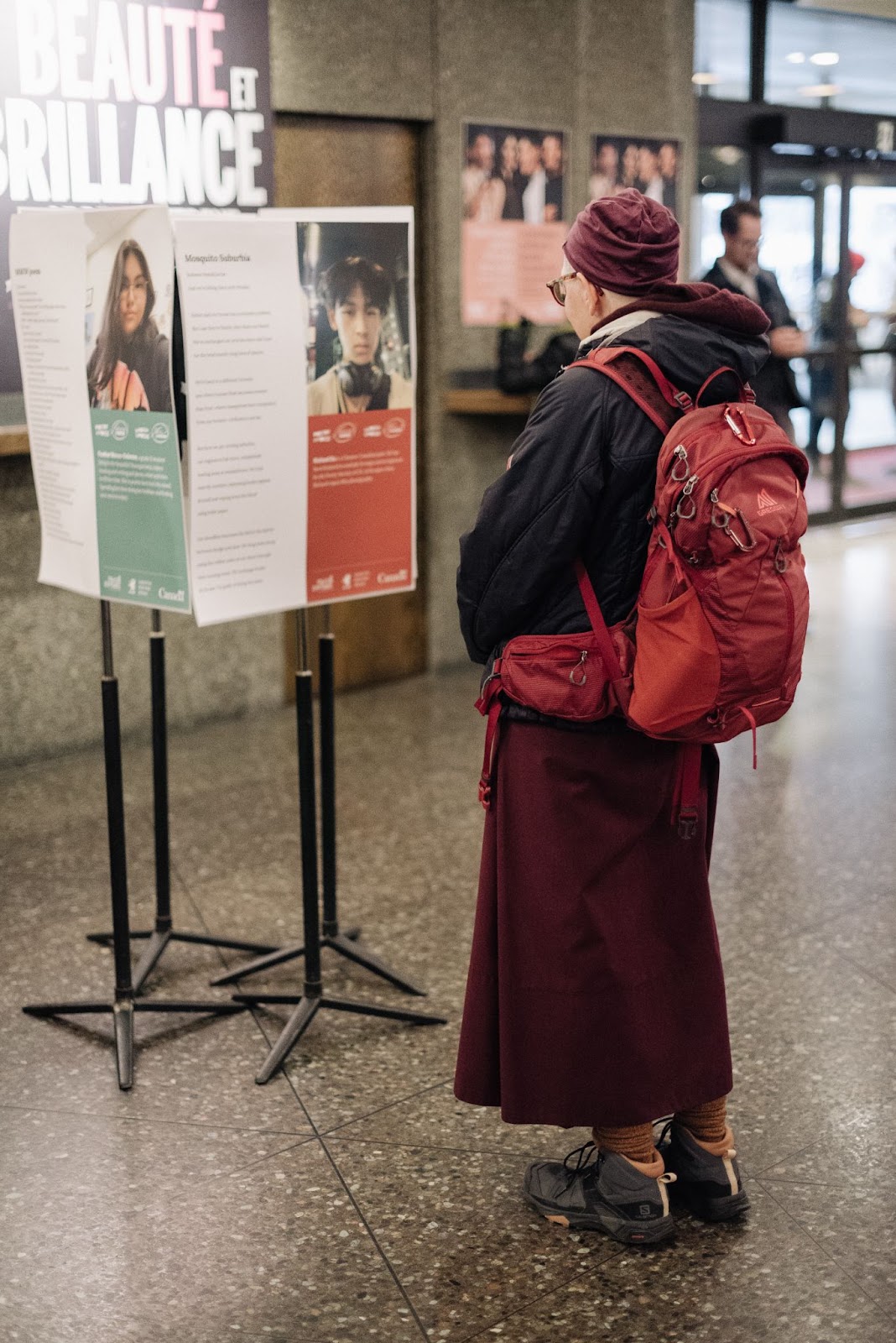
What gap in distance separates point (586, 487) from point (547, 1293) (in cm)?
133

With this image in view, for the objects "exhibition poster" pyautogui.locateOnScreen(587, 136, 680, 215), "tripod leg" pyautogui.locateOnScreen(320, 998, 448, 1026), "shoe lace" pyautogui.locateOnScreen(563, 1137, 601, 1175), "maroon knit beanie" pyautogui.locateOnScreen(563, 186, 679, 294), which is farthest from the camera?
"exhibition poster" pyautogui.locateOnScreen(587, 136, 680, 215)

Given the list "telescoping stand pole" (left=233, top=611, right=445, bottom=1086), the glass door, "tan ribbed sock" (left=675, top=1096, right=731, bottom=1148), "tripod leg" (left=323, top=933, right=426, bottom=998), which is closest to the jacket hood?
"telescoping stand pole" (left=233, top=611, right=445, bottom=1086)

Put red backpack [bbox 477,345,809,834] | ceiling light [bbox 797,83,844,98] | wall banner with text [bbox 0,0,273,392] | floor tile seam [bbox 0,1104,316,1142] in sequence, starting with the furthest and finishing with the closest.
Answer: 1. ceiling light [bbox 797,83,844,98]
2. wall banner with text [bbox 0,0,273,392]
3. floor tile seam [bbox 0,1104,316,1142]
4. red backpack [bbox 477,345,809,834]

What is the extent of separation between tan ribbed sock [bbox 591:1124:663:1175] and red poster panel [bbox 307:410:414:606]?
1191mm

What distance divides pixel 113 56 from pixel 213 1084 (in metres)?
3.58

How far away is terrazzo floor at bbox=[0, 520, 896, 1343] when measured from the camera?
8.33 feet

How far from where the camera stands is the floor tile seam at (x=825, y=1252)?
2.52m

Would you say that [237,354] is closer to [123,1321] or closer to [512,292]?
[123,1321]

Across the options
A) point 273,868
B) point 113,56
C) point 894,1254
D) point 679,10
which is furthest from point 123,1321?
point 679,10

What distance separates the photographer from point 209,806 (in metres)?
5.09

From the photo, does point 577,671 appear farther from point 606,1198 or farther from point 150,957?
point 150,957

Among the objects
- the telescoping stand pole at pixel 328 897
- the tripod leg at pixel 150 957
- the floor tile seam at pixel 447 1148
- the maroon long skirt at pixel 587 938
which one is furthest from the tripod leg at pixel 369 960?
the maroon long skirt at pixel 587 938

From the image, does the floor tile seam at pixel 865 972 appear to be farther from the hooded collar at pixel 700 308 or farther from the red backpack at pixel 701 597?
the hooded collar at pixel 700 308

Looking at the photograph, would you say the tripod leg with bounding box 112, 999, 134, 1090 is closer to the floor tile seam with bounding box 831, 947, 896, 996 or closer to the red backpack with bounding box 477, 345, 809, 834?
the red backpack with bounding box 477, 345, 809, 834
